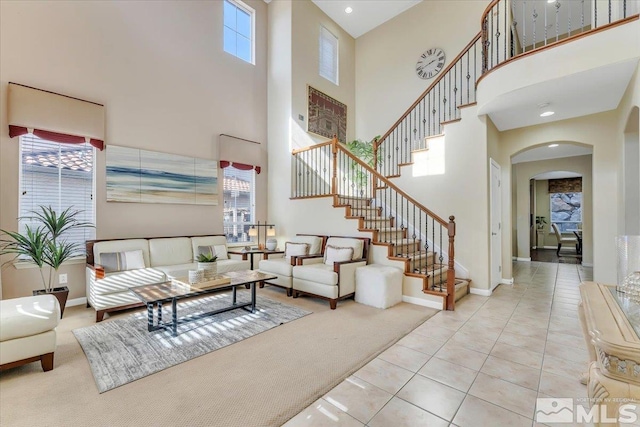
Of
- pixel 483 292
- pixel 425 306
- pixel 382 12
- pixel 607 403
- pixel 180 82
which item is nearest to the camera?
pixel 607 403

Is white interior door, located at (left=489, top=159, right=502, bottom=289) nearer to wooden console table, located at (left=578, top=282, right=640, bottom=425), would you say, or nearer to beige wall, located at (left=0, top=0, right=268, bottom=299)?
wooden console table, located at (left=578, top=282, right=640, bottom=425)

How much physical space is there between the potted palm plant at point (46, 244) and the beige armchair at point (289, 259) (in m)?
2.61

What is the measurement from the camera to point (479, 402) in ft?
6.20

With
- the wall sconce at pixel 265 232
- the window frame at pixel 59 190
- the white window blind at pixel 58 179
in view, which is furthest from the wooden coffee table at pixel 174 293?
the wall sconce at pixel 265 232

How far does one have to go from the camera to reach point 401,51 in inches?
272

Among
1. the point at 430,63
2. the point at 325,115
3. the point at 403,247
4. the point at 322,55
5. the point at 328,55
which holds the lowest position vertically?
the point at 403,247

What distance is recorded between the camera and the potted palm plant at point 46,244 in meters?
3.28

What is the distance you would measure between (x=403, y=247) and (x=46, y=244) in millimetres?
4915

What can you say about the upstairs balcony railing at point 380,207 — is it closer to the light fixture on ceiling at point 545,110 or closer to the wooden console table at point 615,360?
the light fixture on ceiling at point 545,110

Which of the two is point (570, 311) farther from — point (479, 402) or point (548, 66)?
point (548, 66)

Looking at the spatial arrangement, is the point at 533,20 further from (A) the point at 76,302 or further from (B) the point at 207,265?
(A) the point at 76,302

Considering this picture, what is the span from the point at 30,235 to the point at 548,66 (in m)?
6.41

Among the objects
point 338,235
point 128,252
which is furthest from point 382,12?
point 128,252

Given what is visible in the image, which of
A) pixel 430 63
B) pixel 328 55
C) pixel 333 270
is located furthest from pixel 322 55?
pixel 333 270
